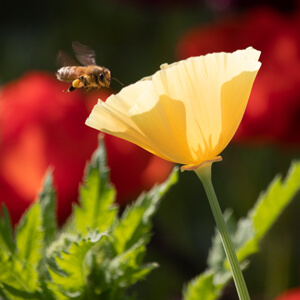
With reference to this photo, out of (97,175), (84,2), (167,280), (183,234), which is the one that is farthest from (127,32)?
(97,175)

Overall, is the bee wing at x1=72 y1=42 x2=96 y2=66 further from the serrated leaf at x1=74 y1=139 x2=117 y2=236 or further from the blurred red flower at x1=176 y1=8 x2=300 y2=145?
the blurred red flower at x1=176 y1=8 x2=300 y2=145

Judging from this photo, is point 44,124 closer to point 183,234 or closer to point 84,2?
point 183,234

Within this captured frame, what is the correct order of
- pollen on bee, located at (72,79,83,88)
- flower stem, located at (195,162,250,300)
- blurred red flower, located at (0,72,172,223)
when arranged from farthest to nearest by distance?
1. blurred red flower, located at (0,72,172,223)
2. pollen on bee, located at (72,79,83,88)
3. flower stem, located at (195,162,250,300)

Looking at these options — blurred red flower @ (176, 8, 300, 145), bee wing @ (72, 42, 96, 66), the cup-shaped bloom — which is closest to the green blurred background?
blurred red flower @ (176, 8, 300, 145)

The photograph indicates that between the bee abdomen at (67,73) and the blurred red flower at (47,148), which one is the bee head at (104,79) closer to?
the bee abdomen at (67,73)

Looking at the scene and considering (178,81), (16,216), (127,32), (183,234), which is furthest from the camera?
(127,32)
